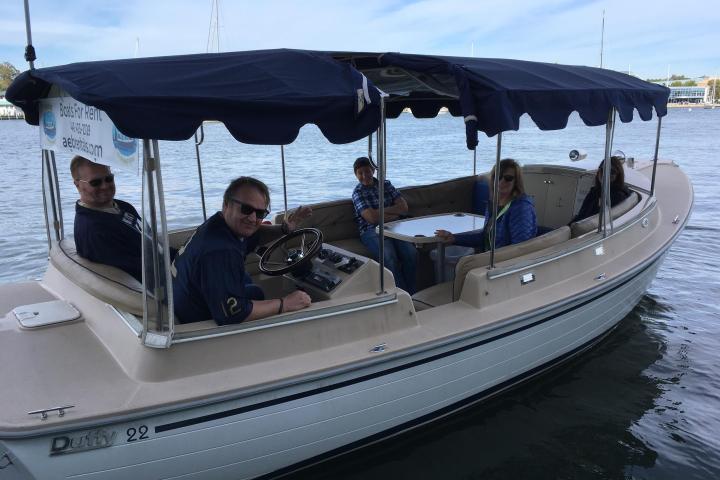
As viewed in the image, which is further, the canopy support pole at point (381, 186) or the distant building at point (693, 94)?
the distant building at point (693, 94)

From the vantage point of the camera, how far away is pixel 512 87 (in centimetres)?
346

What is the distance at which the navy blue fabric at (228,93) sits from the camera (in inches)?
95.1

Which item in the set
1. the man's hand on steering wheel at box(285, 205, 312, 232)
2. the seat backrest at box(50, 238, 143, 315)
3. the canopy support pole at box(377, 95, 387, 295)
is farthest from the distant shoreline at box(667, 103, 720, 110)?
the seat backrest at box(50, 238, 143, 315)

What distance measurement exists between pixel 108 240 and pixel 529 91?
2.84 meters

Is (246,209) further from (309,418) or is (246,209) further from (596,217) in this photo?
(596,217)

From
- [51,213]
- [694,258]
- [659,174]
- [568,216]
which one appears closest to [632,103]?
[568,216]

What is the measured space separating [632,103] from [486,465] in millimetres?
3075

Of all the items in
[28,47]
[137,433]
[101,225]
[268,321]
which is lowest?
[137,433]

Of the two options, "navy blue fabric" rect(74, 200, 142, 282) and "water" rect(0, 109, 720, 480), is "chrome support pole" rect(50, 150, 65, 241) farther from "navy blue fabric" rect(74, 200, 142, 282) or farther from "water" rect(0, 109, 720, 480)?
"water" rect(0, 109, 720, 480)

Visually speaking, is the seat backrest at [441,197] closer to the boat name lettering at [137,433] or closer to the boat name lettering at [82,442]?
the boat name lettering at [137,433]

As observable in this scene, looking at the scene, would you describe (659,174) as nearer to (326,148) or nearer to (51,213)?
(51,213)

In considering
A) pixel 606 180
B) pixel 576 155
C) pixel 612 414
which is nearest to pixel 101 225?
pixel 606 180

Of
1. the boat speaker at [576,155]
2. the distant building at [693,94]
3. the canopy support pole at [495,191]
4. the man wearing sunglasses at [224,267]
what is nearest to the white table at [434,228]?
the canopy support pole at [495,191]

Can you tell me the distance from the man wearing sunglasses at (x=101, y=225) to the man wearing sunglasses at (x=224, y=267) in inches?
25.2
